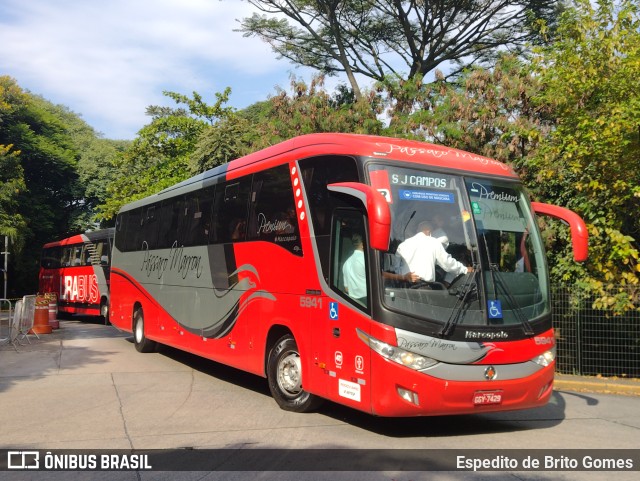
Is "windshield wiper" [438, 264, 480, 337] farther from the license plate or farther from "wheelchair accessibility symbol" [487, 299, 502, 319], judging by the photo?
the license plate

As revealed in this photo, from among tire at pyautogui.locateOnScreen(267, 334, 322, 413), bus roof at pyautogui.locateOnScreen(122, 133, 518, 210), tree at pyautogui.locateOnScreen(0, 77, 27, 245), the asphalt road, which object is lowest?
the asphalt road

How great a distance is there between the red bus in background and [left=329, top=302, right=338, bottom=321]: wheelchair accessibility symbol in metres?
18.5

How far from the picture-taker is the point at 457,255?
7.29 m

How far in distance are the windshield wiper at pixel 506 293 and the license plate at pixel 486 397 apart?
2.58ft

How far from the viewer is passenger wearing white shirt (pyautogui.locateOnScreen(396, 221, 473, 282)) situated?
7070 mm

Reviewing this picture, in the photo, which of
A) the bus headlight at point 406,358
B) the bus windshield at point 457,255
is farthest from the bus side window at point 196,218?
the bus headlight at point 406,358

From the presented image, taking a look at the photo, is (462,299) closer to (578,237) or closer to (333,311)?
(333,311)

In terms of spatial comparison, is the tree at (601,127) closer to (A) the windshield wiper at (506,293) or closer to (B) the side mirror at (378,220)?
(A) the windshield wiper at (506,293)

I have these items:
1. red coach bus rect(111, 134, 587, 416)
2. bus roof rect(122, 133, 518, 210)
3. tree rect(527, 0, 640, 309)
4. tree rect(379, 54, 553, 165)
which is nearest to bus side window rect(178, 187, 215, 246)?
red coach bus rect(111, 134, 587, 416)

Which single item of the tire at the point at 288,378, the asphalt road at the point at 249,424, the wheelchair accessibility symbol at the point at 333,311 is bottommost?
the asphalt road at the point at 249,424

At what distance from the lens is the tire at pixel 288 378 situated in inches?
334

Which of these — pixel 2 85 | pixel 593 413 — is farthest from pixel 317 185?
pixel 2 85

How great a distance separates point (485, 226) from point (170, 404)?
4.91 m

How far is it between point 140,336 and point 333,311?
904cm
